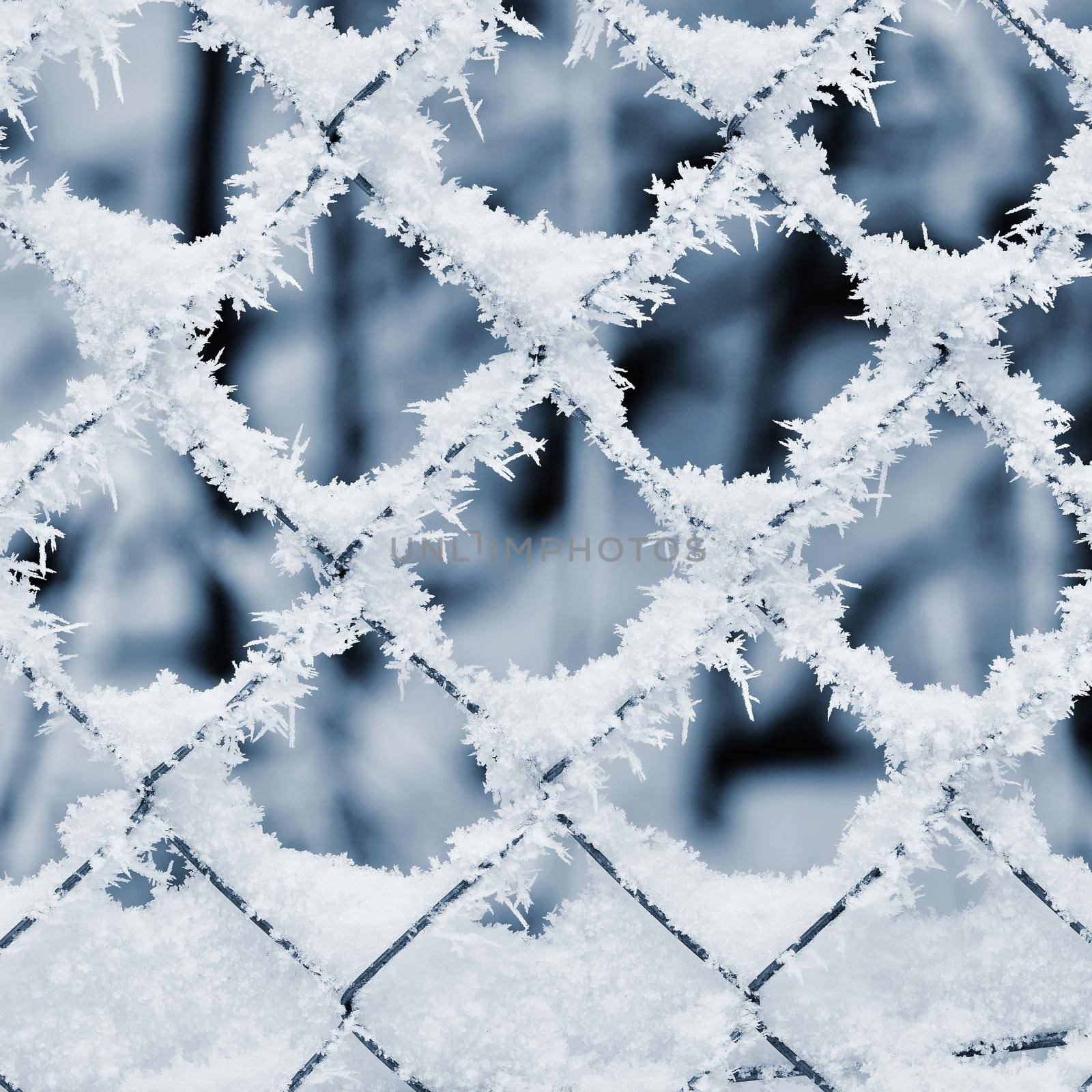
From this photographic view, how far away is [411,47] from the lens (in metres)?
0.37

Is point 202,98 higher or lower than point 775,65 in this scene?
higher

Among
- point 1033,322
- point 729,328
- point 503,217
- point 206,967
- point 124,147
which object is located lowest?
point 206,967

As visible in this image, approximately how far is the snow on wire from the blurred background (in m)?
0.27

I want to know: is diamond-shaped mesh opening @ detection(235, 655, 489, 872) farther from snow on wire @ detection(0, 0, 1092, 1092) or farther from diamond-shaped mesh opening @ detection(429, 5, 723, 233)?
diamond-shaped mesh opening @ detection(429, 5, 723, 233)

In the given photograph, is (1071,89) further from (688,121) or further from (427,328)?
(427,328)

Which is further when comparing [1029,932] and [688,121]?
[688,121]

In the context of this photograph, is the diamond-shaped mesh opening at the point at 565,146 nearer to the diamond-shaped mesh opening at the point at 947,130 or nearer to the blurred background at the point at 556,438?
the blurred background at the point at 556,438

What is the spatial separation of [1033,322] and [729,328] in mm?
249

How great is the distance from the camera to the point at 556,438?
0.69 m

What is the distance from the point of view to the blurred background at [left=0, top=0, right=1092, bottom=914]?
675 mm

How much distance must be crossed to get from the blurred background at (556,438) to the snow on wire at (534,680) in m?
0.27

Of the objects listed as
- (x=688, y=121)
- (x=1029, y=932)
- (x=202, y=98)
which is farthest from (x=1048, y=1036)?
(x=202, y=98)

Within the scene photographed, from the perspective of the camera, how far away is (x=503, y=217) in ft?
1.27

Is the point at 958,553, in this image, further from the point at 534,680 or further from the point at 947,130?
the point at 534,680
